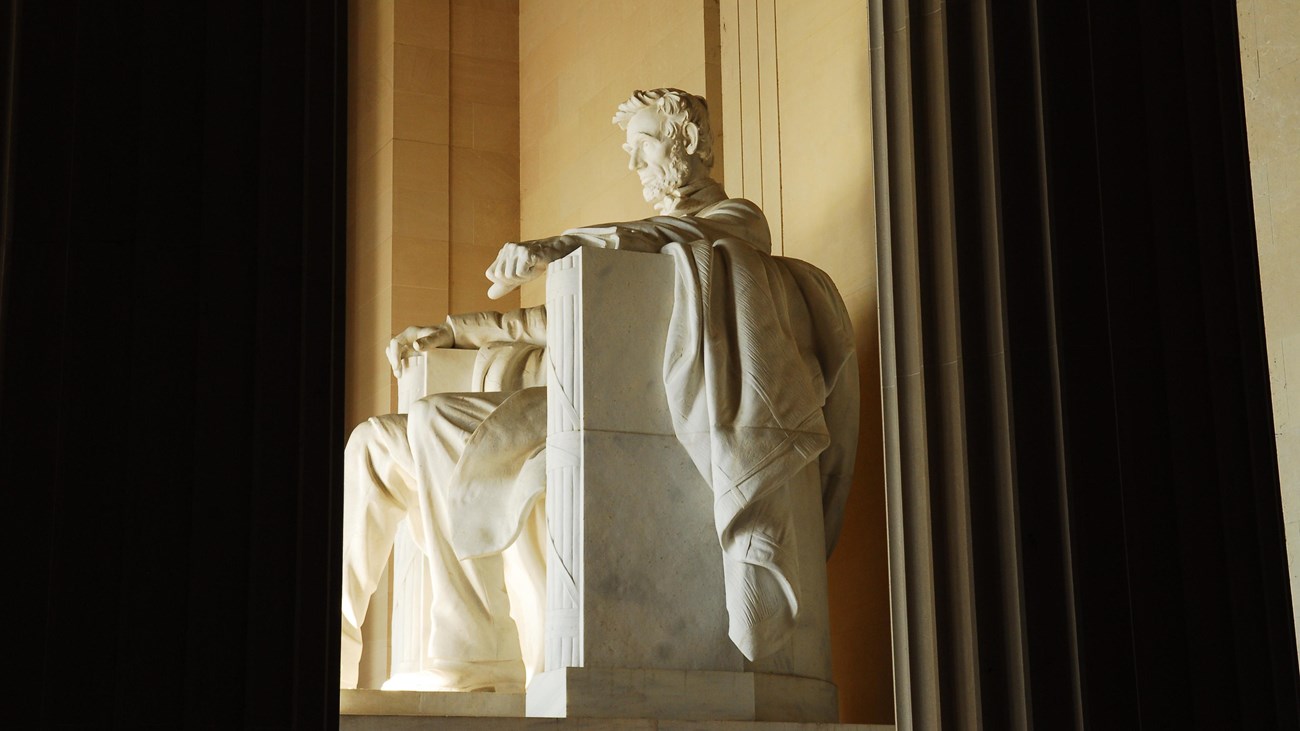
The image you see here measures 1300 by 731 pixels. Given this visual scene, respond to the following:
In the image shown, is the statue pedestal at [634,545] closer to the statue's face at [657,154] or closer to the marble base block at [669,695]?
the marble base block at [669,695]

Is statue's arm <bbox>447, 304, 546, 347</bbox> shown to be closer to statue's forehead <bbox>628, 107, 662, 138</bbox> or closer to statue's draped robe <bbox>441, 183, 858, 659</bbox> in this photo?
statue's draped robe <bbox>441, 183, 858, 659</bbox>

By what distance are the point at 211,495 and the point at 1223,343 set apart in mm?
2237

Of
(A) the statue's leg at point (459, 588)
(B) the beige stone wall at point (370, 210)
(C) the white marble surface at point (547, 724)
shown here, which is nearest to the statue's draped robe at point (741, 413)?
(A) the statue's leg at point (459, 588)

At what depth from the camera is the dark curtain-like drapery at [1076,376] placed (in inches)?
145

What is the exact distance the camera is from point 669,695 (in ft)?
16.9

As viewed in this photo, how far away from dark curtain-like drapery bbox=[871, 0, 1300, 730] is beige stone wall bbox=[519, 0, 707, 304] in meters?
4.64

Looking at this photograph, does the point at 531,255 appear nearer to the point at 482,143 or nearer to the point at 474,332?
the point at 474,332

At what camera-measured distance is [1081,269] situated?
387 centimetres

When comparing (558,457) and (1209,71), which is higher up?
(1209,71)

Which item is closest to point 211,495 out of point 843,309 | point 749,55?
point 843,309

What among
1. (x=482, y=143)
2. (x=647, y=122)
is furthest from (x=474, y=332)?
(x=482, y=143)

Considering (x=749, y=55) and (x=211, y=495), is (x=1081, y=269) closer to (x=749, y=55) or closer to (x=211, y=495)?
(x=211, y=495)

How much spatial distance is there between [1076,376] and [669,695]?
1.85 m

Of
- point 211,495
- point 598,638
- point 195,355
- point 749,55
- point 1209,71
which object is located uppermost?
point 749,55
